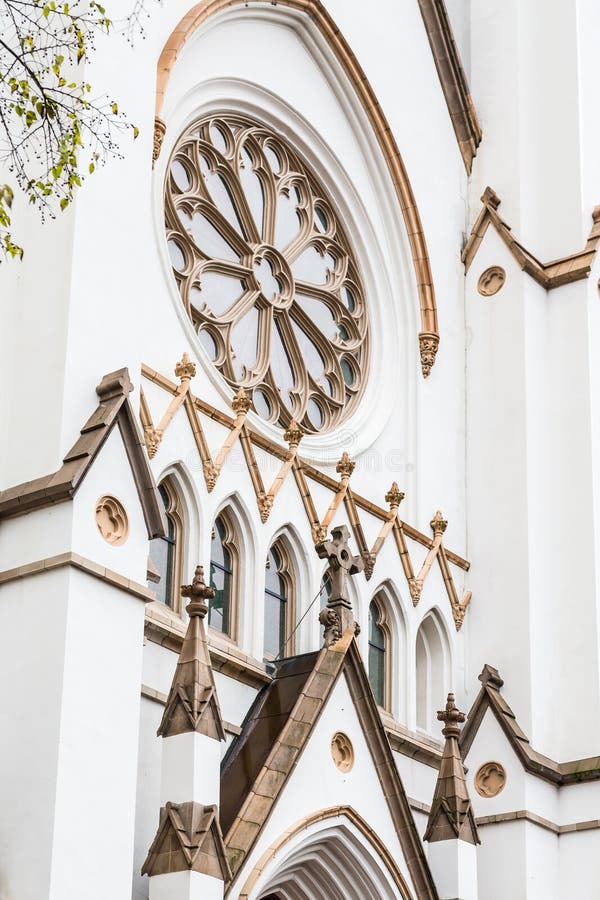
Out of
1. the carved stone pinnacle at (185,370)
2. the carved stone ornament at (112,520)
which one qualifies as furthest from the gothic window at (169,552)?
the carved stone ornament at (112,520)

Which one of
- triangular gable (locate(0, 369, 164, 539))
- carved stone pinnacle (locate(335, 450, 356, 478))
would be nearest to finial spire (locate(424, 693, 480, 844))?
carved stone pinnacle (locate(335, 450, 356, 478))

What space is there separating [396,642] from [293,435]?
2.55 metres

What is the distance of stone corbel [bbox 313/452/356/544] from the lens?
1585 cm

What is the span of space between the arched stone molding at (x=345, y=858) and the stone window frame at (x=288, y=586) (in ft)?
6.70

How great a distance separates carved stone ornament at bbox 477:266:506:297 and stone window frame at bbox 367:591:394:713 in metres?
4.44

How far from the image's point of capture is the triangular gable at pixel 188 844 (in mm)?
11500

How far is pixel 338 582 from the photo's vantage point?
14.4 meters

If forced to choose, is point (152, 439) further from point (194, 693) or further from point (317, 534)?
point (194, 693)

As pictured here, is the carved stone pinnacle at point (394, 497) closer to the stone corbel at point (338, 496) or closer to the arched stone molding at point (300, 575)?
the stone corbel at point (338, 496)

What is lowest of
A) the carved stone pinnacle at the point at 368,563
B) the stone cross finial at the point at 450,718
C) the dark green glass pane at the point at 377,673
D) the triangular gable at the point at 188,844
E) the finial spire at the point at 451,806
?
the triangular gable at the point at 188,844

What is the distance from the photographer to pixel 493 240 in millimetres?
20016

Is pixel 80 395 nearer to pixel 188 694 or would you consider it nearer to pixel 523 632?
pixel 188 694

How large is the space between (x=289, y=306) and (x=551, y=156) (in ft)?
15.0

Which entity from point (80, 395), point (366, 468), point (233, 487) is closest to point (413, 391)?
point (366, 468)
